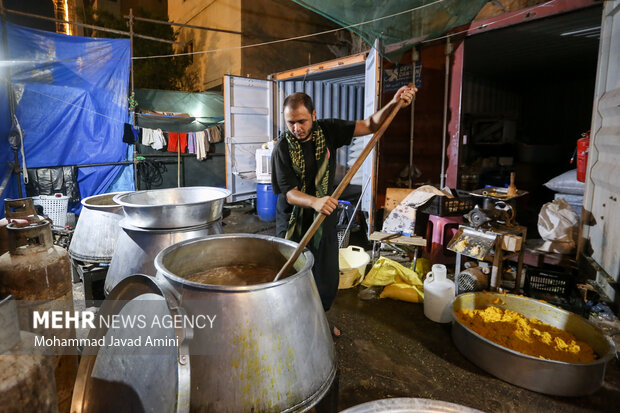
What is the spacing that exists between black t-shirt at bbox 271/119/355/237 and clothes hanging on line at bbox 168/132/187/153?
23.8 ft

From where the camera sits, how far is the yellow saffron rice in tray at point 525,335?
2.70 metres

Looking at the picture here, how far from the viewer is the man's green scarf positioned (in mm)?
2904

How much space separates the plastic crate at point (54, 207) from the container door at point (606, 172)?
7873 millimetres

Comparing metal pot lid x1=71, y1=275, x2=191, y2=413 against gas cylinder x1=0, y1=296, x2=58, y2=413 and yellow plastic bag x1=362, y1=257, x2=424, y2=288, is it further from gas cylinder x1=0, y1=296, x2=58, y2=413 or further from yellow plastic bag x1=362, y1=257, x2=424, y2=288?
yellow plastic bag x1=362, y1=257, x2=424, y2=288

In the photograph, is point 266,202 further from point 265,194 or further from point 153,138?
point 153,138

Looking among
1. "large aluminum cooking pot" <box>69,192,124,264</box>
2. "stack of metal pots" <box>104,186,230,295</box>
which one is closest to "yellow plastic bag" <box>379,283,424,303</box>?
"stack of metal pots" <box>104,186,230,295</box>

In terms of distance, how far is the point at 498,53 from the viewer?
7.23 m

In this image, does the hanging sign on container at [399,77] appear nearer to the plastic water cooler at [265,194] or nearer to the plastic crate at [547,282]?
the plastic water cooler at [265,194]

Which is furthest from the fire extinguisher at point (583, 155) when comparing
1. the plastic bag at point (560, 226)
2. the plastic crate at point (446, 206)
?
the plastic crate at point (446, 206)

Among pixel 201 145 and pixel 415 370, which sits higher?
pixel 201 145

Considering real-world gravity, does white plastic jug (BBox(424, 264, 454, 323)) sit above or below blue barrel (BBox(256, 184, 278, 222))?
below

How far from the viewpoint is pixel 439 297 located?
11.7ft

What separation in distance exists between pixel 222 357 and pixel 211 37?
14837 mm

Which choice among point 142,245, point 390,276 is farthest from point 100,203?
point 390,276
